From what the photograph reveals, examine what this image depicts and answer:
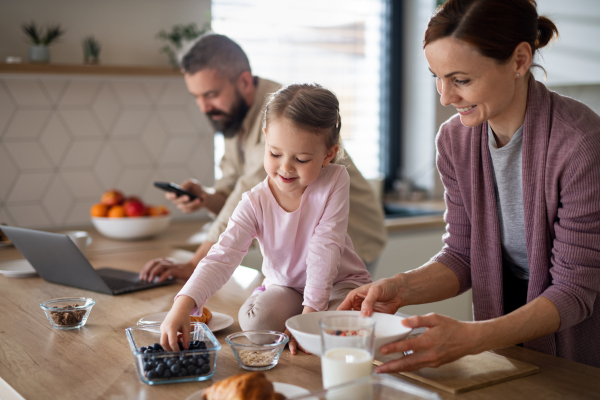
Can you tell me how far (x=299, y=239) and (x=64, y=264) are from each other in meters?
0.71

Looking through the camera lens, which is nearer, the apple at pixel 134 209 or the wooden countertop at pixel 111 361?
the wooden countertop at pixel 111 361

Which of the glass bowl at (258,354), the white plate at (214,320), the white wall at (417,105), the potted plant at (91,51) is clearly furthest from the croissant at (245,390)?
the white wall at (417,105)

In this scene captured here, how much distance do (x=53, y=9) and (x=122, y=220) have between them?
1.04 meters

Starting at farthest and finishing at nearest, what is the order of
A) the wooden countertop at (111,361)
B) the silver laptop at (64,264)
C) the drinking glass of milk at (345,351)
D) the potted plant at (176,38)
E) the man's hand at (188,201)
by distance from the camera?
the potted plant at (176,38) → the man's hand at (188,201) → the silver laptop at (64,264) → the wooden countertop at (111,361) → the drinking glass of milk at (345,351)

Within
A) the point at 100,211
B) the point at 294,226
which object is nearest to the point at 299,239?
the point at 294,226

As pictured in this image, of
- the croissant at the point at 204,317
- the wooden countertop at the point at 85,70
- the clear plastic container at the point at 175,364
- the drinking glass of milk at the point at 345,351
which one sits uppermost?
the wooden countertop at the point at 85,70

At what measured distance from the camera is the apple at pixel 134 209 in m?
2.40

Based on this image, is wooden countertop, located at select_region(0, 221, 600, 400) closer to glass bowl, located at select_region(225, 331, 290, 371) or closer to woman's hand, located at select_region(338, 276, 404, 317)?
glass bowl, located at select_region(225, 331, 290, 371)

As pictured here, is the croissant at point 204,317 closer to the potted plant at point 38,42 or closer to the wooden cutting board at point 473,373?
the wooden cutting board at point 473,373

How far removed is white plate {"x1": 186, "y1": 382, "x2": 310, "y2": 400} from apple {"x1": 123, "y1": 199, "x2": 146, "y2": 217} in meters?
1.60

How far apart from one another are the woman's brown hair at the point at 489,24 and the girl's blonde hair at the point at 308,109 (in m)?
0.25

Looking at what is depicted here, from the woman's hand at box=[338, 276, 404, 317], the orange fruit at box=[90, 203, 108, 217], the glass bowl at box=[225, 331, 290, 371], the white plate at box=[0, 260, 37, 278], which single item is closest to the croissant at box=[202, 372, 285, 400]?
the glass bowl at box=[225, 331, 290, 371]

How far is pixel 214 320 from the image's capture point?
1297 millimetres

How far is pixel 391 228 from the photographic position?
110 inches
